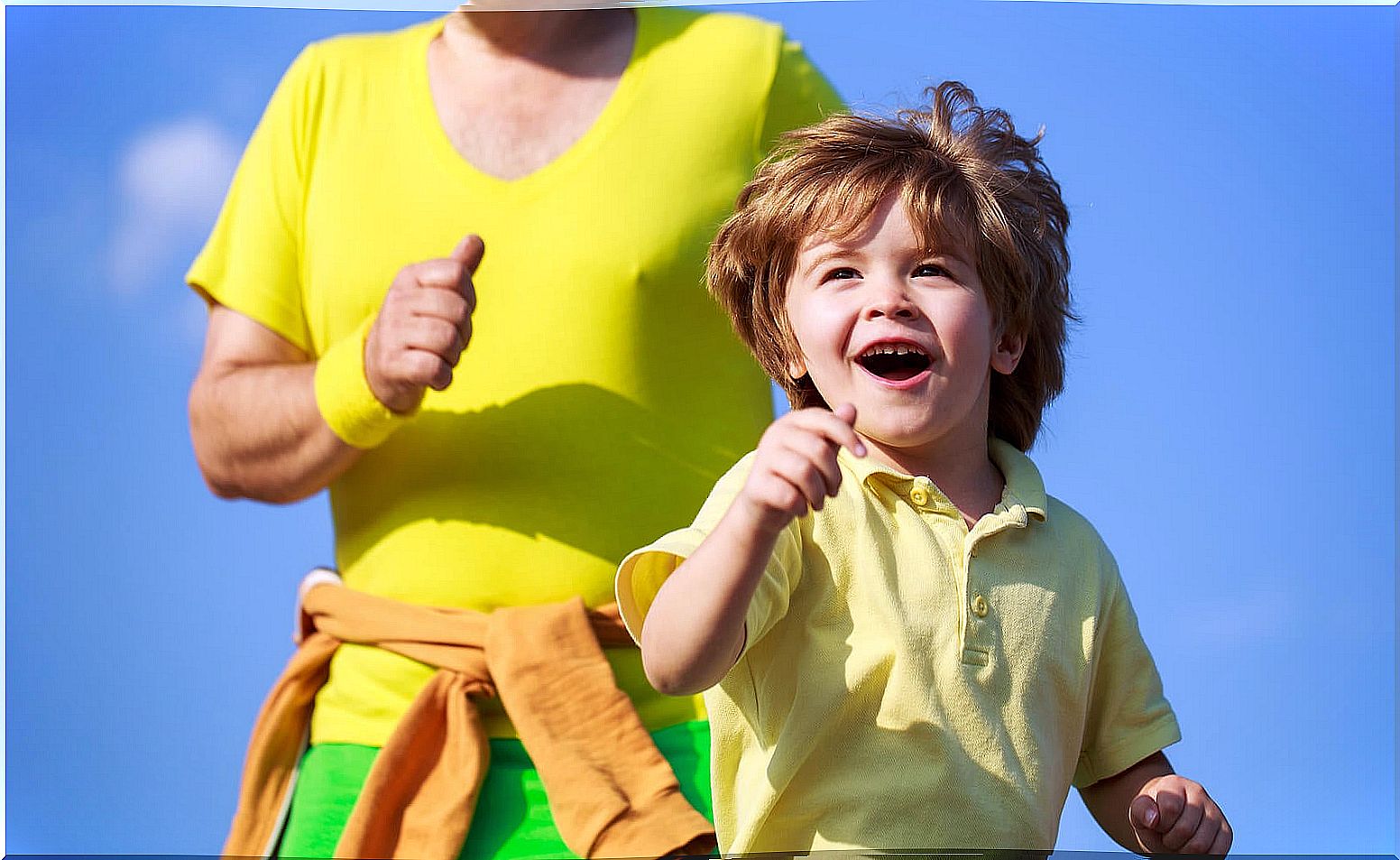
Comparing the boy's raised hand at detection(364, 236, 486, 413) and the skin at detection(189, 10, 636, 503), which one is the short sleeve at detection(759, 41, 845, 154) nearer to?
the skin at detection(189, 10, 636, 503)

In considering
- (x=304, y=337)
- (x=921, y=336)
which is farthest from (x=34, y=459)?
(x=921, y=336)

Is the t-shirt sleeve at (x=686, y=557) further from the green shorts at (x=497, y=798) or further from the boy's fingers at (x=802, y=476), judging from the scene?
the green shorts at (x=497, y=798)

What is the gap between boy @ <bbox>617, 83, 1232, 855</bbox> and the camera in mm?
638

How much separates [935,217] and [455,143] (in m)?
0.41

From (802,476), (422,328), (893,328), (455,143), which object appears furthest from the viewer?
(455,143)

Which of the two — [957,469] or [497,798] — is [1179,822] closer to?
[957,469]

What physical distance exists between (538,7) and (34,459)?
0.42m

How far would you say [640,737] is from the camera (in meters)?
0.91

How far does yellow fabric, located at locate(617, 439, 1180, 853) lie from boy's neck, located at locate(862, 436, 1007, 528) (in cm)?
2

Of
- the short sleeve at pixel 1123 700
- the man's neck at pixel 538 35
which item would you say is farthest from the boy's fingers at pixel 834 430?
the man's neck at pixel 538 35

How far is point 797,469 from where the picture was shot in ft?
1.82

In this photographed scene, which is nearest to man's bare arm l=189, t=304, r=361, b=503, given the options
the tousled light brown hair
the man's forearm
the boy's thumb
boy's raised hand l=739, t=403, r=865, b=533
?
the man's forearm

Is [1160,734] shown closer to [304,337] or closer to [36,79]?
[304,337]

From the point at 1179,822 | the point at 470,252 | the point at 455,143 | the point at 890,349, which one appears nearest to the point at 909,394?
the point at 890,349
